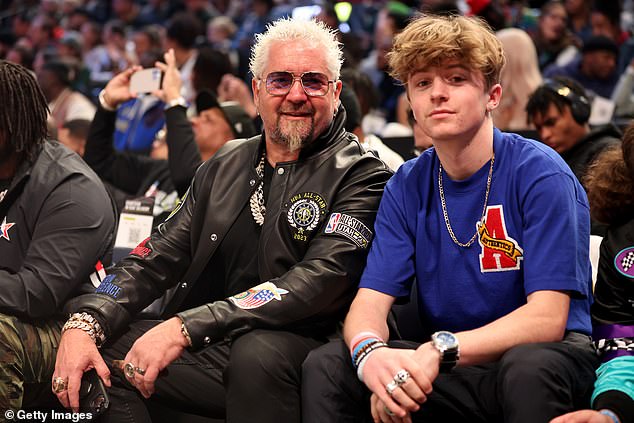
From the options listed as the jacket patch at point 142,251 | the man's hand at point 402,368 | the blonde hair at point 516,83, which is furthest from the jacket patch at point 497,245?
the blonde hair at point 516,83

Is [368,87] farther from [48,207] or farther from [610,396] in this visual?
[610,396]

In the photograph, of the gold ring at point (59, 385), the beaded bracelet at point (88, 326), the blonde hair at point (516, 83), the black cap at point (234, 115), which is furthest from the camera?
the blonde hair at point (516, 83)

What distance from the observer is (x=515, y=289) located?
8.95ft

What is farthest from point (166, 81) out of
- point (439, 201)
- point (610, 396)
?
point (610, 396)

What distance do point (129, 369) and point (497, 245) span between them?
4.04 feet

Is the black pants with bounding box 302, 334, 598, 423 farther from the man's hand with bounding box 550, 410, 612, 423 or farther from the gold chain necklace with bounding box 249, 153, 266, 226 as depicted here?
the gold chain necklace with bounding box 249, 153, 266, 226

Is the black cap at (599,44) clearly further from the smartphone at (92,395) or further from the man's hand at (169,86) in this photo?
the smartphone at (92,395)

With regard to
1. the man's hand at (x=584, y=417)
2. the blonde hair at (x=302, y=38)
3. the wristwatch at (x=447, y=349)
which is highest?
the blonde hair at (x=302, y=38)

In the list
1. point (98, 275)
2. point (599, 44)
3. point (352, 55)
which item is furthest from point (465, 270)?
point (352, 55)

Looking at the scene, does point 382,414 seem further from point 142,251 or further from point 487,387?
point 142,251

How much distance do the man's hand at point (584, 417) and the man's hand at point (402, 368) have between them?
0.34m

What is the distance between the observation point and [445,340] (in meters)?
2.50

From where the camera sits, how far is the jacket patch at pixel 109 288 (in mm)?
3238

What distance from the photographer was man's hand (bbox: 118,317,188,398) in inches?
113
